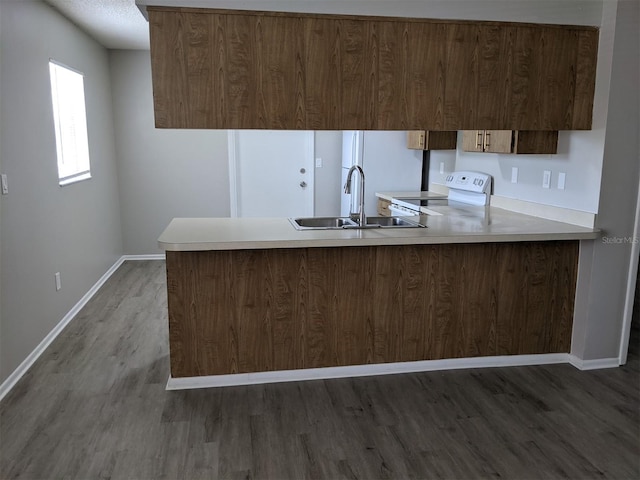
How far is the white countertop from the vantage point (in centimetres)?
294

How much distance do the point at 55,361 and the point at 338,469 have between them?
7.11 feet

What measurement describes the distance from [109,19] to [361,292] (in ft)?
10.2

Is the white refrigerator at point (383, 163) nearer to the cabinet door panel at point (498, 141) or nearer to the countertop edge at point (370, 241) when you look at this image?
the cabinet door panel at point (498, 141)

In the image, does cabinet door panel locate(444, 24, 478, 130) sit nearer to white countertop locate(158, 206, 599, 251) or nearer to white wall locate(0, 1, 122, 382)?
white countertop locate(158, 206, 599, 251)

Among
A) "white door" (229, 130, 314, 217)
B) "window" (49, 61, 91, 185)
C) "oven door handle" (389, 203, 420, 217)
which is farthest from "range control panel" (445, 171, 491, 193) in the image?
"window" (49, 61, 91, 185)

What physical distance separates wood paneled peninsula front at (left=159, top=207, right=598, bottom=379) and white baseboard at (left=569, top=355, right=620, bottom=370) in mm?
107

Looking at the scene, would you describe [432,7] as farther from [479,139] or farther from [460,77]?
[479,139]

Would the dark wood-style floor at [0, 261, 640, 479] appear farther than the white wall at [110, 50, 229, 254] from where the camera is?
No

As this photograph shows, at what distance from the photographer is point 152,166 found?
6.16 m

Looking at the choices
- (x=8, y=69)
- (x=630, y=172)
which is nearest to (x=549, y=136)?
(x=630, y=172)

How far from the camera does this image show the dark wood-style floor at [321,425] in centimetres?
243

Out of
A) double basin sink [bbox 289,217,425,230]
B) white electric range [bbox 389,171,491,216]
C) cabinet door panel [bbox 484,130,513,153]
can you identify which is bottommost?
double basin sink [bbox 289,217,425,230]

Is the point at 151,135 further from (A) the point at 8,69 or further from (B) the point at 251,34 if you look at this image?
(B) the point at 251,34

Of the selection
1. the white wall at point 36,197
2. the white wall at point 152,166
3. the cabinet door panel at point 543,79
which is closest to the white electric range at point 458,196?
the cabinet door panel at point 543,79
